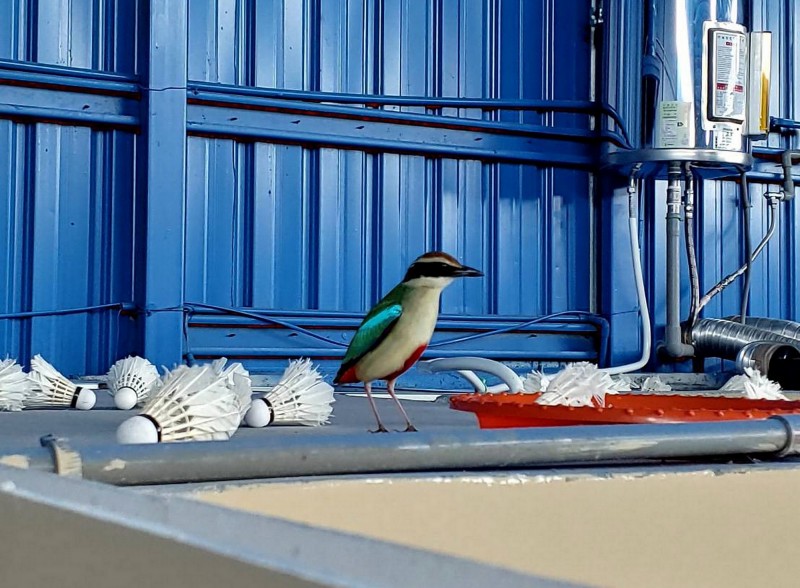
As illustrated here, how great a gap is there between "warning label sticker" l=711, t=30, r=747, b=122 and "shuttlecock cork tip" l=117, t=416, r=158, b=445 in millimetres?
3204

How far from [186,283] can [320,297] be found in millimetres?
501

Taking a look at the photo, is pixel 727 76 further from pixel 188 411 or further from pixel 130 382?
pixel 188 411

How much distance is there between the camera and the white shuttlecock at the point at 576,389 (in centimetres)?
188

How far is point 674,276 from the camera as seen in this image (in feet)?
14.3

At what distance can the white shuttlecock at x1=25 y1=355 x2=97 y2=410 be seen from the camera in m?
2.50

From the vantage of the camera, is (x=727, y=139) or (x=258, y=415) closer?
(x=258, y=415)

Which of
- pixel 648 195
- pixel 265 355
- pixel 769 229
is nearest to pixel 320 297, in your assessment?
pixel 265 355

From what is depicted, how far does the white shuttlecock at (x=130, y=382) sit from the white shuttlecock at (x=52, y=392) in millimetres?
72

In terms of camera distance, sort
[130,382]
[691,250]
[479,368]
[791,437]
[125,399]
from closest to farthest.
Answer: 1. [791,437]
2. [125,399]
3. [130,382]
4. [479,368]
5. [691,250]

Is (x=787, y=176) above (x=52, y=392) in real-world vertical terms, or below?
above

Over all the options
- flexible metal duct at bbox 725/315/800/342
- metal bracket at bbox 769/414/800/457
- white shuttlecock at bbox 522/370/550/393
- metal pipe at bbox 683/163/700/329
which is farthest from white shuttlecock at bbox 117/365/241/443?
flexible metal duct at bbox 725/315/800/342

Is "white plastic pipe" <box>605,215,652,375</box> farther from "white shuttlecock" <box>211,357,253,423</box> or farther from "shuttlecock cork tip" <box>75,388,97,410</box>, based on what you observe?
"white shuttlecock" <box>211,357,253,423</box>

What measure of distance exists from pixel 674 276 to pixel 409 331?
285 centimetres

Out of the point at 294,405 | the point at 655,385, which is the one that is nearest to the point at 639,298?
the point at 655,385
